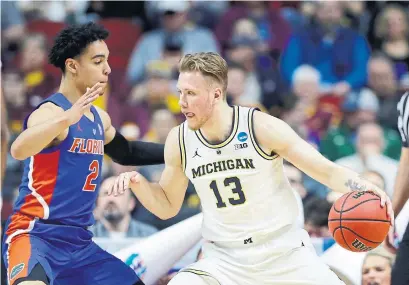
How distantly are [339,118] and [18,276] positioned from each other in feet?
21.6

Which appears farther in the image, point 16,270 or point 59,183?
point 59,183

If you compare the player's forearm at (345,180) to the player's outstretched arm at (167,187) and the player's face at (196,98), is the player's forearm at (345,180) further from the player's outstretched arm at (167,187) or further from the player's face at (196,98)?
the player's outstretched arm at (167,187)

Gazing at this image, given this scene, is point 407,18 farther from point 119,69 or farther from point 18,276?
point 18,276

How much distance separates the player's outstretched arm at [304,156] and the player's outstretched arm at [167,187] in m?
0.60

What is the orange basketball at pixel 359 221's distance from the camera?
4938 mm

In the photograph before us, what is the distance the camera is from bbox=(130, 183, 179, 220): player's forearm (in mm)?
5445

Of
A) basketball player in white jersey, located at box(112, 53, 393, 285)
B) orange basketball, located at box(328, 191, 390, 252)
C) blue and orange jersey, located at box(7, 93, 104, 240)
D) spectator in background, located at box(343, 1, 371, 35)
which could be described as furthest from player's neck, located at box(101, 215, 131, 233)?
spectator in background, located at box(343, 1, 371, 35)

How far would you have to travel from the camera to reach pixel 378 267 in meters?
6.64

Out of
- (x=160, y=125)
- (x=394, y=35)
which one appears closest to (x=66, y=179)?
(x=160, y=125)

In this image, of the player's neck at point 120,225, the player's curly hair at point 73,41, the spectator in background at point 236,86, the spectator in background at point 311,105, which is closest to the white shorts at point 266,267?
the player's curly hair at point 73,41

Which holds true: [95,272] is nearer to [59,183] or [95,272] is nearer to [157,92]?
[59,183]

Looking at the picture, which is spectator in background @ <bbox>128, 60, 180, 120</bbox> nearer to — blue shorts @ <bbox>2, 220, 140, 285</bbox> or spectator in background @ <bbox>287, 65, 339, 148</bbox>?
spectator in background @ <bbox>287, 65, 339, 148</bbox>

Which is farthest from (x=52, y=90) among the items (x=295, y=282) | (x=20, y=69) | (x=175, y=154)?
(x=295, y=282)

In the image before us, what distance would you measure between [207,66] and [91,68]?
0.85 m
